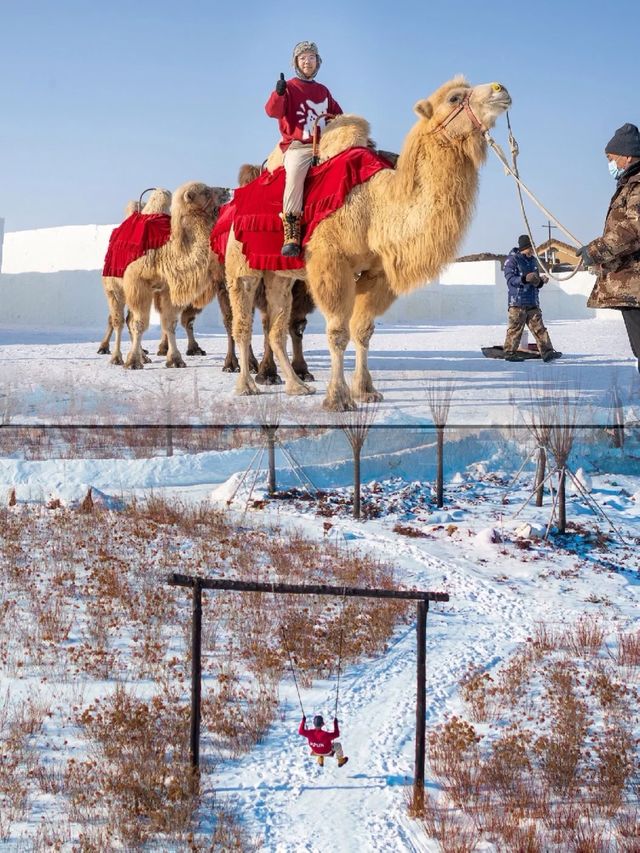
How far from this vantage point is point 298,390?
8.66m

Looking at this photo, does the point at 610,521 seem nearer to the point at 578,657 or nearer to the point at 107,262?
the point at 578,657

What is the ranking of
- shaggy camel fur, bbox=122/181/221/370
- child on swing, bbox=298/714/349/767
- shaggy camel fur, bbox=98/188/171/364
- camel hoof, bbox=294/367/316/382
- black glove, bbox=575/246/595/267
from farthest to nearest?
shaggy camel fur, bbox=98/188/171/364 → shaggy camel fur, bbox=122/181/221/370 → camel hoof, bbox=294/367/316/382 → black glove, bbox=575/246/595/267 → child on swing, bbox=298/714/349/767

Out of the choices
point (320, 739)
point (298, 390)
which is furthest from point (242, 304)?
point (320, 739)

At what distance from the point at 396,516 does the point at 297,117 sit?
3.61m

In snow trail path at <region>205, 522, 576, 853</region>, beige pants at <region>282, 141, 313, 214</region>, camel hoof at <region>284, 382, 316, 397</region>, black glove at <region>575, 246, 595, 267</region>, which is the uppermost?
beige pants at <region>282, 141, 313, 214</region>

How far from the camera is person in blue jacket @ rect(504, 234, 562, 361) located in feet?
36.5

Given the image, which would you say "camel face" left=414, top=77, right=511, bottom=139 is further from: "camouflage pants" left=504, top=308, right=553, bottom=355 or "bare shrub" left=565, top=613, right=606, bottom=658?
"camouflage pants" left=504, top=308, right=553, bottom=355

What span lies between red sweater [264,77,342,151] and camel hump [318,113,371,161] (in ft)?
0.48

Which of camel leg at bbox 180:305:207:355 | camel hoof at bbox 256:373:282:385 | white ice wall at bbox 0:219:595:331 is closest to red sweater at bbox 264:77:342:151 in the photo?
camel hoof at bbox 256:373:282:385

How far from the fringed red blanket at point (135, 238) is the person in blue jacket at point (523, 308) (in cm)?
377

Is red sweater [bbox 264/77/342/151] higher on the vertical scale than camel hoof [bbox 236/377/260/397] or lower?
higher

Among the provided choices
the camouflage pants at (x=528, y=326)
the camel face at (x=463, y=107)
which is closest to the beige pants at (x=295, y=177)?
the camel face at (x=463, y=107)

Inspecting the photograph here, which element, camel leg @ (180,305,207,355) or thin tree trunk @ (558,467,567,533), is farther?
camel leg @ (180,305,207,355)

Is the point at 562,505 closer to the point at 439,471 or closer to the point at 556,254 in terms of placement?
the point at 439,471
